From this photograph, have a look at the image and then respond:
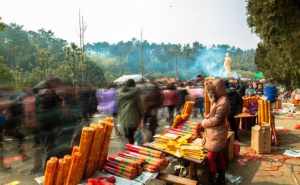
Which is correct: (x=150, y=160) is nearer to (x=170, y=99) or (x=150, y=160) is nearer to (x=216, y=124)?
(x=216, y=124)

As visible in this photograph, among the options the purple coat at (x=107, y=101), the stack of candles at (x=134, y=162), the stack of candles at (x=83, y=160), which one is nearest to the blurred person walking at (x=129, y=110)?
the stack of candles at (x=134, y=162)

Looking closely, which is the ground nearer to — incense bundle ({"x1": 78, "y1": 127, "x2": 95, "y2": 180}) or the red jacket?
incense bundle ({"x1": 78, "y1": 127, "x2": 95, "y2": 180})

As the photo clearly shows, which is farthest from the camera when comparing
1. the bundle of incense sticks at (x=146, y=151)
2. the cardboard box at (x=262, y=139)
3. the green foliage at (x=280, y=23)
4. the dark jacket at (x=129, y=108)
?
the green foliage at (x=280, y=23)

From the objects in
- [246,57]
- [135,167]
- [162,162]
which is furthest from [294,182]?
[246,57]

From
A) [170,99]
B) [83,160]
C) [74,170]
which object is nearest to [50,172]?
[74,170]

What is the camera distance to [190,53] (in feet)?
357

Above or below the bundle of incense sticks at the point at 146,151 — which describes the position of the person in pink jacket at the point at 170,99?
above

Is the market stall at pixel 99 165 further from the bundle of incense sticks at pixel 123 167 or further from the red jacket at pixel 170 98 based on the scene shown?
the red jacket at pixel 170 98

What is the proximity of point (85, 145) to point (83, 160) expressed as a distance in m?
0.17

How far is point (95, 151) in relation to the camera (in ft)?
15.5

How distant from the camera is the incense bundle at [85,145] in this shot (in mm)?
4430

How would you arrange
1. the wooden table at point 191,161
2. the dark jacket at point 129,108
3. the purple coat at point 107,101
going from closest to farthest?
the wooden table at point 191,161
the dark jacket at point 129,108
the purple coat at point 107,101

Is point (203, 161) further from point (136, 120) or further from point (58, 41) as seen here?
point (58, 41)

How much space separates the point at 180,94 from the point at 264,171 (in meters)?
6.68
